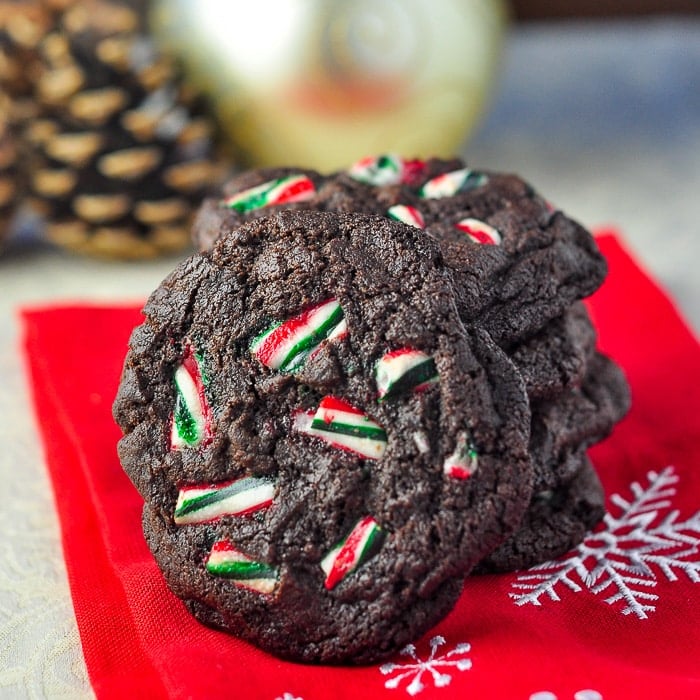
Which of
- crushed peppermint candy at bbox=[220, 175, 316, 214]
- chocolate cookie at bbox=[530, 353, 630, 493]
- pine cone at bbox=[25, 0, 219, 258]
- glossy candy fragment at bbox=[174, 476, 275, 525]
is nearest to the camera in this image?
glossy candy fragment at bbox=[174, 476, 275, 525]

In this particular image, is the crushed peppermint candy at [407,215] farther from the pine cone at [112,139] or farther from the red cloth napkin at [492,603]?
the pine cone at [112,139]

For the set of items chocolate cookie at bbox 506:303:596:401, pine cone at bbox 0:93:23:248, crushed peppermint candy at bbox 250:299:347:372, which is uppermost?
crushed peppermint candy at bbox 250:299:347:372

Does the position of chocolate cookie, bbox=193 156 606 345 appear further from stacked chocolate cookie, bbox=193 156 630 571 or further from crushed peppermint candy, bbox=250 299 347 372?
crushed peppermint candy, bbox=250 299 347 372

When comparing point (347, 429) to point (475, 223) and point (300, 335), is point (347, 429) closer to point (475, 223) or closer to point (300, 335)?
point (300, 335)

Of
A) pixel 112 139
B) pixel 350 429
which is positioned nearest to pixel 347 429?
pixel 350 429

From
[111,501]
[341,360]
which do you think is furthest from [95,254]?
[341,360]

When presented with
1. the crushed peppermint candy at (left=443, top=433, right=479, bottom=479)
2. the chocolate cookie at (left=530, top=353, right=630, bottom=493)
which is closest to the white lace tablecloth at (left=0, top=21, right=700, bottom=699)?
the crushed peppermint candy at (left=443, top=433, right=479, bottom=479)
